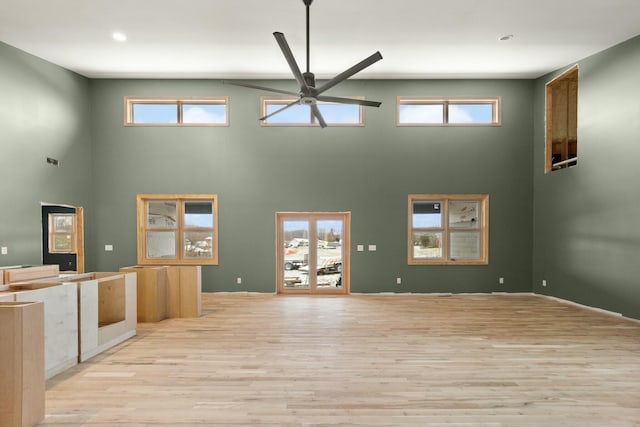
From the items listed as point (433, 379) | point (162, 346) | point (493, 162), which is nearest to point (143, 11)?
point (162, 346)

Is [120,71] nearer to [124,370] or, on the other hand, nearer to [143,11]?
[143,11]

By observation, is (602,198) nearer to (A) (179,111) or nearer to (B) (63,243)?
(A) (179,111)

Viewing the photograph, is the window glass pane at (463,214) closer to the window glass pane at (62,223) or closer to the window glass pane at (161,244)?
the window glass pane at (161,244)

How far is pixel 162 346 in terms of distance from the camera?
3996 millimetres

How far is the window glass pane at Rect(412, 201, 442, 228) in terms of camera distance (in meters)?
7.32

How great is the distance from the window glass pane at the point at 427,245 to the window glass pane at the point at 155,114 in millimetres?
6281

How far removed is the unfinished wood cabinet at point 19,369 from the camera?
88.7 inches

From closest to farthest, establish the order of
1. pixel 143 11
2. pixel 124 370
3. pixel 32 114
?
pixel 124 370, pixel 143 11, pixel 32 114

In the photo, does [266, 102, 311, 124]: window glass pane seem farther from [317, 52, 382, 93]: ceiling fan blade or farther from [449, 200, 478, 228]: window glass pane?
[449, 200, 478, 228]: window glass pane

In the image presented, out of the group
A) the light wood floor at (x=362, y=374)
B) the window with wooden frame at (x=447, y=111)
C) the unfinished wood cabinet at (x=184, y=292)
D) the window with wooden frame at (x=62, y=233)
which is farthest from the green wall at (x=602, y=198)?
the window with wooden frame at (x=62, y=233)

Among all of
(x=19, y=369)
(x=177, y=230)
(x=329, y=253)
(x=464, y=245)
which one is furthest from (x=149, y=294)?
(x=464, y=245)

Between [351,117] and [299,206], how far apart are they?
2408 mm

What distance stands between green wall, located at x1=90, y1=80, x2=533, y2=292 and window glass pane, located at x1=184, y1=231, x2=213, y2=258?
338 millimetres

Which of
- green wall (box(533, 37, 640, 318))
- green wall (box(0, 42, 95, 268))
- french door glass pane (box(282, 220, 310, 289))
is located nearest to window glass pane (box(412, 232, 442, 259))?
green wall (box(533, 37, 640, 318))
